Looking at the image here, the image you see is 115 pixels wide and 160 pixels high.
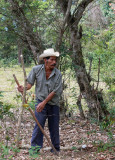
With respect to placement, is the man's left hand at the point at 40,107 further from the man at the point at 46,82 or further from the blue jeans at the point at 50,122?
the blue jeans at the point at 50,122

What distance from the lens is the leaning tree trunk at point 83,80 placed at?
6312 mm

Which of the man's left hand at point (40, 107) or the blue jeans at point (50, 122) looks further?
the blue jeans at point (50, 122)

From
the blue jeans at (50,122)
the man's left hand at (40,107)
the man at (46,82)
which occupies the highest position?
the man at (46,82)

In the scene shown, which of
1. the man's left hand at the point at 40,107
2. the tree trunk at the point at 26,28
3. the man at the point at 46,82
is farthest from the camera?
the tree trunk at the point at 26,28

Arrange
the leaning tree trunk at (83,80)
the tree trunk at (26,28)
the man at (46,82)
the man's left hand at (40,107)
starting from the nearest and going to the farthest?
the man's left hand at (40,107), the man at (46,82), the tree trunk at (26,28), the leaning tree trunk at (83,80)

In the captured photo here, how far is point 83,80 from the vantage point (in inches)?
256

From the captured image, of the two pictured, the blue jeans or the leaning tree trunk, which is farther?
the leaning tree trunk

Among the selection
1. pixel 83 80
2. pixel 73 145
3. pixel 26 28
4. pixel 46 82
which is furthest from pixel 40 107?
pixel 83 80

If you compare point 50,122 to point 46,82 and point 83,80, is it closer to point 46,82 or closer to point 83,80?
point 46,82

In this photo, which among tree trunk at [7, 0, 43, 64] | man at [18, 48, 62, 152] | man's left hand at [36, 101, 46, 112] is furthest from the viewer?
tree trunk at [7, 0, 43, 64]

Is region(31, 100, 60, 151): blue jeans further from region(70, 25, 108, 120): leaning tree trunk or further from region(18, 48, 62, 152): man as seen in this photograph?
region(70, 25, 108, 120): leaning tree trunk

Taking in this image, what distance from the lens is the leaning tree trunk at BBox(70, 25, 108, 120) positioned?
631cm

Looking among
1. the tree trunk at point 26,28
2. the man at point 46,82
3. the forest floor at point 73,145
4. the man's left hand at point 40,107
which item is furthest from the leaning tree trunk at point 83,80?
the man's left hand at point 40,107

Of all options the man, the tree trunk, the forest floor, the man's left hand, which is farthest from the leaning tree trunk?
the man's left hand
